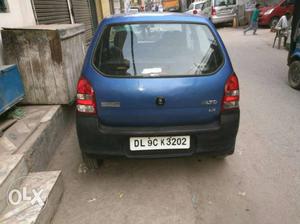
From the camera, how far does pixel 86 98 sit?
266cm

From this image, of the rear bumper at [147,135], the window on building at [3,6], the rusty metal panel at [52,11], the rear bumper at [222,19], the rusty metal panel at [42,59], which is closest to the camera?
the rear bumper at [147,135]

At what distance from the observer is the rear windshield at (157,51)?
105 inches

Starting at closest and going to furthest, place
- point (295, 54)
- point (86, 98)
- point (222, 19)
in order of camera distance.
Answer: point (86, 98) < point (295, 54) < point (222, 19)

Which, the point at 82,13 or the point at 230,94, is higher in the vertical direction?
the point at 82,13

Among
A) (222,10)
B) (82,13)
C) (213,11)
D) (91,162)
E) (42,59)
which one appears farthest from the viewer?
(222,10)

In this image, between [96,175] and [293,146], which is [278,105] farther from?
[96,175]

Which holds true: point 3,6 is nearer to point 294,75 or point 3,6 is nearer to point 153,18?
point 153,18

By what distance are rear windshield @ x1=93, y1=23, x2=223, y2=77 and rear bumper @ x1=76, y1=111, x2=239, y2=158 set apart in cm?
51

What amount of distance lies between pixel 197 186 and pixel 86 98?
1.47 m

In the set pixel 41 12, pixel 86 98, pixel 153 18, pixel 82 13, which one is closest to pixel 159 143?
pixel 86 98

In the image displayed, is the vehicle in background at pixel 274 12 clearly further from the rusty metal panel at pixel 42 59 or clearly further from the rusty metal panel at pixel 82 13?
the rusty metal panel at pixel 42 59

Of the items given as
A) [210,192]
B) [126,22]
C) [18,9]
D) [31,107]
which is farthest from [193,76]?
[18,9]

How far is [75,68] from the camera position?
482cm

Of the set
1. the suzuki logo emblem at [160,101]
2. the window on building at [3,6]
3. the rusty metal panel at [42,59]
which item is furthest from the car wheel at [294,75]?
the window on building at [3,6]
